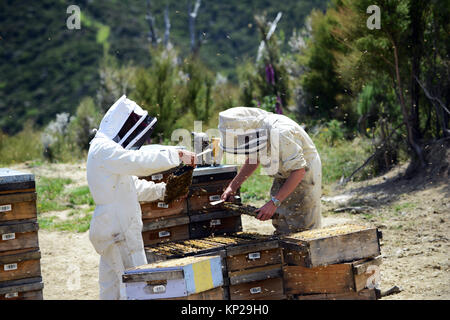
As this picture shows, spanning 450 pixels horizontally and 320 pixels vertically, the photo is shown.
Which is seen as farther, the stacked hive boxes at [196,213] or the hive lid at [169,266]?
the stacked hive boxes at [196,213]

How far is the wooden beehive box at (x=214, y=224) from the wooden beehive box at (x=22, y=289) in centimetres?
156

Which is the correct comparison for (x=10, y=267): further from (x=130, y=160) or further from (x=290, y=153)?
(x=290, y=153)

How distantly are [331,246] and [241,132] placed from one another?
4.21ft

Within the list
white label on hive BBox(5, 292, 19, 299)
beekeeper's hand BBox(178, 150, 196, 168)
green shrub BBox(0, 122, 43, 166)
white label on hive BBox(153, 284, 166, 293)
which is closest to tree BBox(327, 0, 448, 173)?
beekeeper's hand BBox(178, 150, 196, 168)

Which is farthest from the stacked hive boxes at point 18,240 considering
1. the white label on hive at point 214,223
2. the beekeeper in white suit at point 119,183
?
the white label on hive at point 214,223

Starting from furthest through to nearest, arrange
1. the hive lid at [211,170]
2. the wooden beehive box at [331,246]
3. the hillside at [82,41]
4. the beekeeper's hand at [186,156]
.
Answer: the hillside at [82,41] < the hive lid at [211,170] < the beekeeper's hand at [186,156] < the wooden beehive box at [331,246]

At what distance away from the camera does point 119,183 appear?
478cm

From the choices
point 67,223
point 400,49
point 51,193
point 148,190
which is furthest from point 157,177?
point 400,49

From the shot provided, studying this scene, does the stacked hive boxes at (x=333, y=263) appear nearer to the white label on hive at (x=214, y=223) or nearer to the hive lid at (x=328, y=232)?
the hive lid at (x=328, y=232)

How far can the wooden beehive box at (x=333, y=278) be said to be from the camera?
4.62 metres

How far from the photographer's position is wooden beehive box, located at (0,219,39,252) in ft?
16.6

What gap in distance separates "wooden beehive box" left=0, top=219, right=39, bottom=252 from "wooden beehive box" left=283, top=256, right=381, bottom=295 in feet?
7.69

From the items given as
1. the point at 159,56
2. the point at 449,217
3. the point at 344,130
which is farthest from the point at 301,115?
the point at 449,217

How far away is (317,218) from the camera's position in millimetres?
5477
